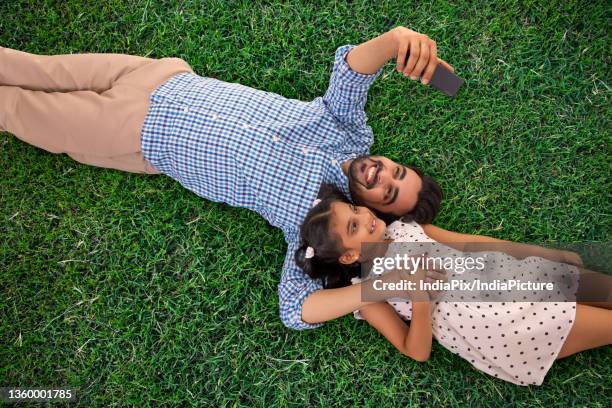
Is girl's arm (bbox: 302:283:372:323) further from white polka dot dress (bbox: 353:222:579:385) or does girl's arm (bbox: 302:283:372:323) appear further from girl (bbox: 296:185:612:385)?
white polka dot dress (bbox: 353:222:579:385)

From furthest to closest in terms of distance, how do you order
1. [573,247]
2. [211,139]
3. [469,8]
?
[469,8] → [573,247] → [211,139]

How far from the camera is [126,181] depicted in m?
2.52

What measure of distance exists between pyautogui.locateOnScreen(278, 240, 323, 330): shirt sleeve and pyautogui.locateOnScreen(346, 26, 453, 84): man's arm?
0.83 m

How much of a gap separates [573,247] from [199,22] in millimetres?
2142

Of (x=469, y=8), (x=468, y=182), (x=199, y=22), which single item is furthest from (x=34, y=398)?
(x=469, y=8)

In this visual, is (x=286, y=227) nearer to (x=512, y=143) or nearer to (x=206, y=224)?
(x=206, y=224)

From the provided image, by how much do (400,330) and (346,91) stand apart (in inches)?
41.2

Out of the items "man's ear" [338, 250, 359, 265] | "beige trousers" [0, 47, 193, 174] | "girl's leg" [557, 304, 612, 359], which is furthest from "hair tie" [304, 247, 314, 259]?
"girl's leg" [557, 304, 612, 359]

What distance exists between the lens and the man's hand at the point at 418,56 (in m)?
1.84

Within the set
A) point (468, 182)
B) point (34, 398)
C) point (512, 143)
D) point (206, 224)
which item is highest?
point (512, 143)

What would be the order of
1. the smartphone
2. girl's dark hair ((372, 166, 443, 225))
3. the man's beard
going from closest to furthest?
the smartphone, the man's beard, girl's dark hair ((372, 166, 443, 225))

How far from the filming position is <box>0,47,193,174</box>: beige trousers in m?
2.24

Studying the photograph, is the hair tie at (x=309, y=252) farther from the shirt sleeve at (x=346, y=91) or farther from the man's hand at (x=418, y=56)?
the man's hand at (x=418, y=56)

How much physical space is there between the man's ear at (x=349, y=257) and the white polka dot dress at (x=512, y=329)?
304mm
